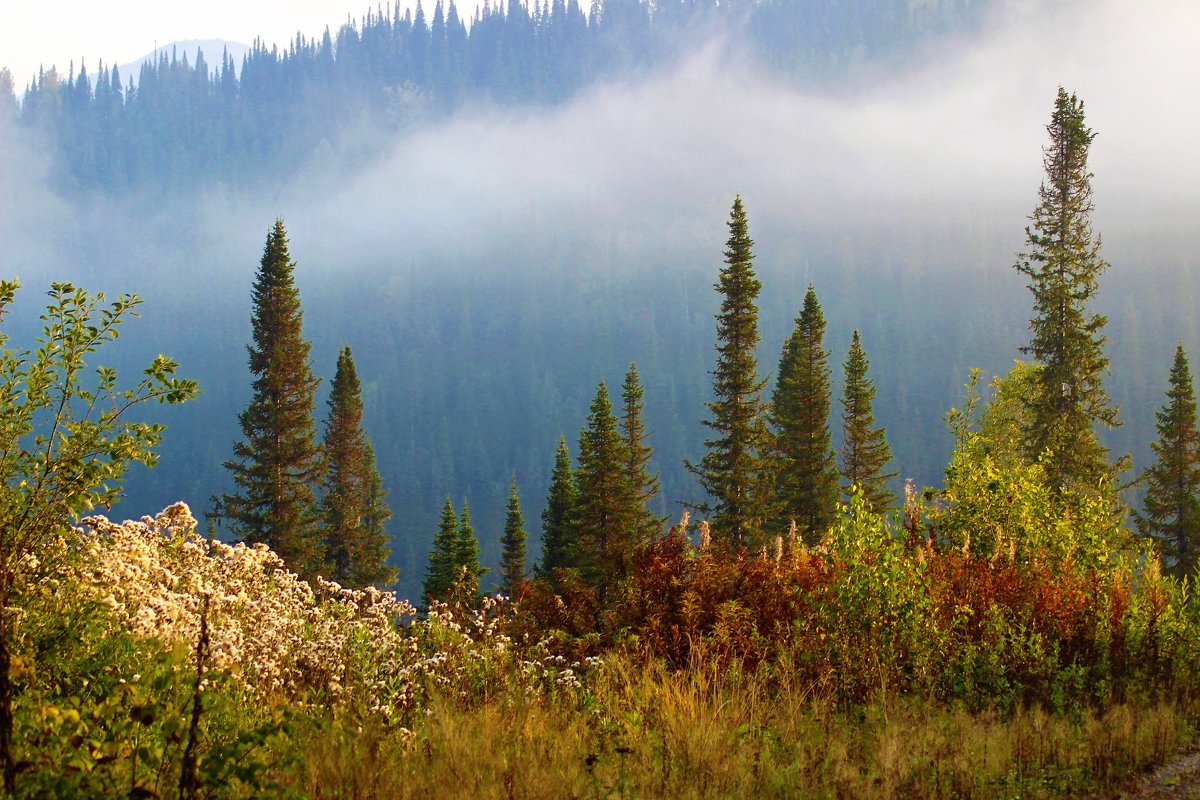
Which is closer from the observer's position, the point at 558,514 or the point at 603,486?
the point at 603,486

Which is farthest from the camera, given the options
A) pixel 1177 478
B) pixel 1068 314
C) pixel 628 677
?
pixel 1177 478

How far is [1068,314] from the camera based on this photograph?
3130cm

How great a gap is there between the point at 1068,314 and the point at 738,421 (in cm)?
1390

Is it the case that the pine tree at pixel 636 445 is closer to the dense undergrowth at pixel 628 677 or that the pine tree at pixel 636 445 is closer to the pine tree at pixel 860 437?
the pine tree at pixel 860 437

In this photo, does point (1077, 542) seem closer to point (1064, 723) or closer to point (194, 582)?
point (1064, 723)

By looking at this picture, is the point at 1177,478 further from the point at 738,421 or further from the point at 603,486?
the point at 603,486

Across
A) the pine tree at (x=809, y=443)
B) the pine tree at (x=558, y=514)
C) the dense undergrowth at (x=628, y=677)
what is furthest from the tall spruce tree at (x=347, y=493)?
the dense undergrowth at (x=628, y=677)

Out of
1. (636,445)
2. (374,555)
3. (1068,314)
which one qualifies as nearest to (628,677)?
(1068,314)

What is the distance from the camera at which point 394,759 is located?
516cm

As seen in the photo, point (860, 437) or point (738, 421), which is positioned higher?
point (738, 421)

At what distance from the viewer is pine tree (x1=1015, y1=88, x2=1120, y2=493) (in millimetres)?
31062

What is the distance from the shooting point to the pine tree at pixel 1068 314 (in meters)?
31.1

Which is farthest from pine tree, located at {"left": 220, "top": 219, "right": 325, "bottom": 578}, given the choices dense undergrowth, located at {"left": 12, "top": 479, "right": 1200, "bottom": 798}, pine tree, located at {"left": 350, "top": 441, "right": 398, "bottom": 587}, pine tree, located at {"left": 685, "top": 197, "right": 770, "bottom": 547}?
dense undergrowth, located at {"left": 12, "top": 479, "right": 1200, "bottom": 798}

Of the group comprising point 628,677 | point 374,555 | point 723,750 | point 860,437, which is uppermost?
point 860,437
